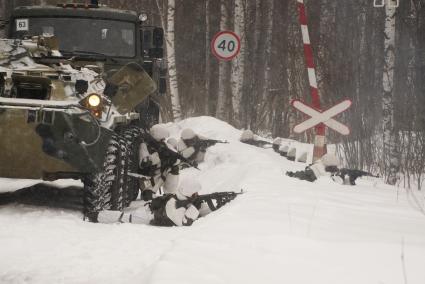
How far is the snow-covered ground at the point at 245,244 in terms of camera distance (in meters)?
3.02

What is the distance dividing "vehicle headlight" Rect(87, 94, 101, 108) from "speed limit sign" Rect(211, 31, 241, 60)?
18.2 ft

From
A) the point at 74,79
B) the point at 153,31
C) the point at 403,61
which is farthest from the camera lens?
the point at 403,61

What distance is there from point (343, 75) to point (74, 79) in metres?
5.54

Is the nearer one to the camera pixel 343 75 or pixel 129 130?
pixel 129 130

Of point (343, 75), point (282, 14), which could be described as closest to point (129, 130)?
point (343, 75)

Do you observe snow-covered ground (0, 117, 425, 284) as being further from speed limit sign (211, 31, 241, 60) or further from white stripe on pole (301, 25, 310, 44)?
speed limit sign (211, 31, 241, 60)

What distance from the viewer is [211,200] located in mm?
5180

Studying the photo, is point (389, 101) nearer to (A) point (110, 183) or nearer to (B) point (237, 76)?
(A) point (110, 183)

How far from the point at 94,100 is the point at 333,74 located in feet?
19.7

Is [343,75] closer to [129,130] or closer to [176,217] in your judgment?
[129,130]

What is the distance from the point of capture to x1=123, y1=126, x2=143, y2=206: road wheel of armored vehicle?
5899 millimetres

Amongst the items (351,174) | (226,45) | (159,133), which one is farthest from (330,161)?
(226,45)

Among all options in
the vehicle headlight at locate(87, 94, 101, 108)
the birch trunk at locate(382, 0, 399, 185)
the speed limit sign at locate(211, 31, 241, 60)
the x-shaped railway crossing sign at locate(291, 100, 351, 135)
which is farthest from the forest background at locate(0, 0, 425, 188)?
the vehicle headlight at locate(87, 94, 101, 108)

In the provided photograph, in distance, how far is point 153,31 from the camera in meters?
7.57
